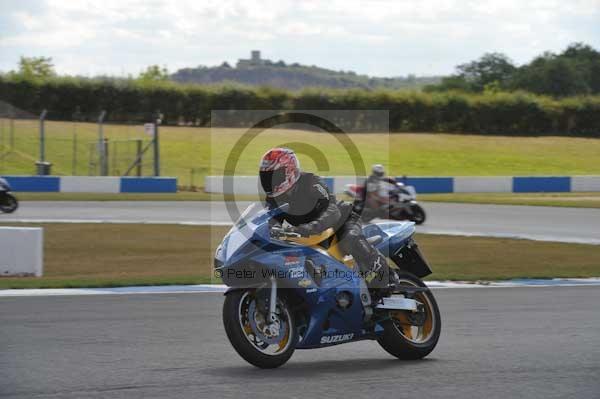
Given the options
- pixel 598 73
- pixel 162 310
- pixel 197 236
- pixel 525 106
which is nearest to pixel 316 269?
pixel 162 310

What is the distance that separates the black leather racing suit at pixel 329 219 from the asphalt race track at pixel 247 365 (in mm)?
702

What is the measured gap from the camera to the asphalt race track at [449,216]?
20.9 m

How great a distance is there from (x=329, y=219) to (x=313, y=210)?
0.14 meters

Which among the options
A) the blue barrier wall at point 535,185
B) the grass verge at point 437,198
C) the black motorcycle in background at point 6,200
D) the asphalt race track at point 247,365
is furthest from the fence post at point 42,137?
the asphalt race track at point 247,365

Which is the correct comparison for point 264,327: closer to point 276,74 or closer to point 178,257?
point 178,257

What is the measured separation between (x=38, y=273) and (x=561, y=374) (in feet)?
28.7

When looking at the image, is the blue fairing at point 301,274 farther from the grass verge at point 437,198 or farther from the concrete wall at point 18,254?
the grass verge at point 437,198

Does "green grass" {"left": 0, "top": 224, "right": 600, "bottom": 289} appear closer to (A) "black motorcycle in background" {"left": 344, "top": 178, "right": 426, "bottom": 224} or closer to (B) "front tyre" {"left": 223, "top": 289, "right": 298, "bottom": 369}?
(A) "black motorcycle in background" {"left": 344, "top": 178, "right": 426, "bottom": 224}

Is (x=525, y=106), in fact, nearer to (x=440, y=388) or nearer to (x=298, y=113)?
(x=298, y=113)

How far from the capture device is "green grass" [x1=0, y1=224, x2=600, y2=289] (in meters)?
13.2

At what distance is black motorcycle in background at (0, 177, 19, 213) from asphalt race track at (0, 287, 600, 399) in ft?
41.3

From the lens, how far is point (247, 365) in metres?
6.56

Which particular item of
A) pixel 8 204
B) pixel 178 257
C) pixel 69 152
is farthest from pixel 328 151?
pixel 178 257

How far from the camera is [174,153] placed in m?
40.9
